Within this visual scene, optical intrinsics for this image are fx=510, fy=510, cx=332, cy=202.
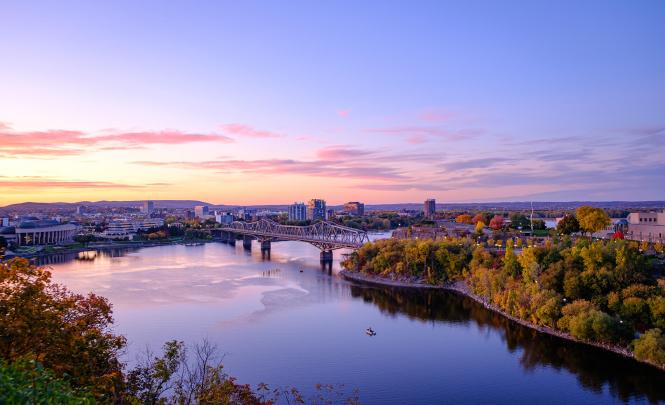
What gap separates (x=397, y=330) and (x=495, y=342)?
2.32 m

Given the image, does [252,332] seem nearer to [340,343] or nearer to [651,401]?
[340,343]

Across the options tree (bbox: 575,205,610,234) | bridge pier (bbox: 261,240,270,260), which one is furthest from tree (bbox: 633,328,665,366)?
bridge pier (bbox: 261,240,270,260)

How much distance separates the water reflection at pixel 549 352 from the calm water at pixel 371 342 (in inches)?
1.0

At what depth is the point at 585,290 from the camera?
11.8m

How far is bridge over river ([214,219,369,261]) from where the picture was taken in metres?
26.7

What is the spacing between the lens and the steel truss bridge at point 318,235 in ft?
88.1

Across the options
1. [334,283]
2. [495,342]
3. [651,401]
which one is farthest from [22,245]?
[651,401]

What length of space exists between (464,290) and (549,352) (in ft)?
21.5

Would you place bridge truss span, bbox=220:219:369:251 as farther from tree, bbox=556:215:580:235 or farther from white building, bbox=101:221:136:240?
tree, bbox=556:215:580:235

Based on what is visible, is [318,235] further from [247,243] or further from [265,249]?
[247,243]

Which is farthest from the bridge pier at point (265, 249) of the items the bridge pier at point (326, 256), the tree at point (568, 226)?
the tree at point (568, 226)

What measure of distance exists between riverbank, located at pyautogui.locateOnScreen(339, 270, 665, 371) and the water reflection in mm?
156

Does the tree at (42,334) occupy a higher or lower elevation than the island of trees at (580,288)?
higher

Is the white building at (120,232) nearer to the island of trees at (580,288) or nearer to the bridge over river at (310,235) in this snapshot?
the bridge over river at (310,235)
